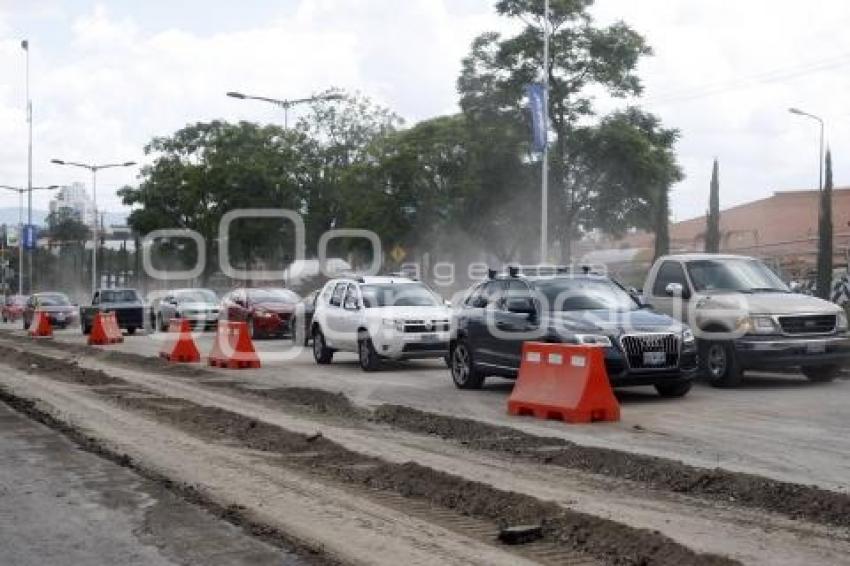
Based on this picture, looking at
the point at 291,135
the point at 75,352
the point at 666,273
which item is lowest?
the point at 75,352

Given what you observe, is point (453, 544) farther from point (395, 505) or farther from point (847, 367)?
point (847, 367)

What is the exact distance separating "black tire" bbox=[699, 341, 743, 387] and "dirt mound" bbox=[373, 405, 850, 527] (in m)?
→ 5.14

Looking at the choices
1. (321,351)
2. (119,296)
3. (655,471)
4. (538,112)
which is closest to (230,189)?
(119,296)

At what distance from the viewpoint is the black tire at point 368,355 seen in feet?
63.4

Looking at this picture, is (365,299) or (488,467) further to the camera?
(365,299)

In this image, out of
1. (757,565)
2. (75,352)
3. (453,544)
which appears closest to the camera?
(757,565)

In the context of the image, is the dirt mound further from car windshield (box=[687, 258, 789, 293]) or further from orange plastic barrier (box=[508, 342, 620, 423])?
car windshield (box=[687, 258, 789, 293])

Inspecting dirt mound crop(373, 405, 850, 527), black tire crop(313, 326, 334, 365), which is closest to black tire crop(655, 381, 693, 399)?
dirt mound crop(373, 405, 850, 527)

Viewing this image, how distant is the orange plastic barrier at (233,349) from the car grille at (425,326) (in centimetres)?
317

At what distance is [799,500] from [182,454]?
17.8ft

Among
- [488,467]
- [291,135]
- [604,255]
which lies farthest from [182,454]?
[604,255]

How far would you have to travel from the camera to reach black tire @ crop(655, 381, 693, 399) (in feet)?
46.6

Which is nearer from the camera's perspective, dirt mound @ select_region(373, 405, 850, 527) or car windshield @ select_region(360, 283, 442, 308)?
dirt mound @ select_region(373, 405, 850, 527)

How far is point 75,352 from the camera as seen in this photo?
2559cm
